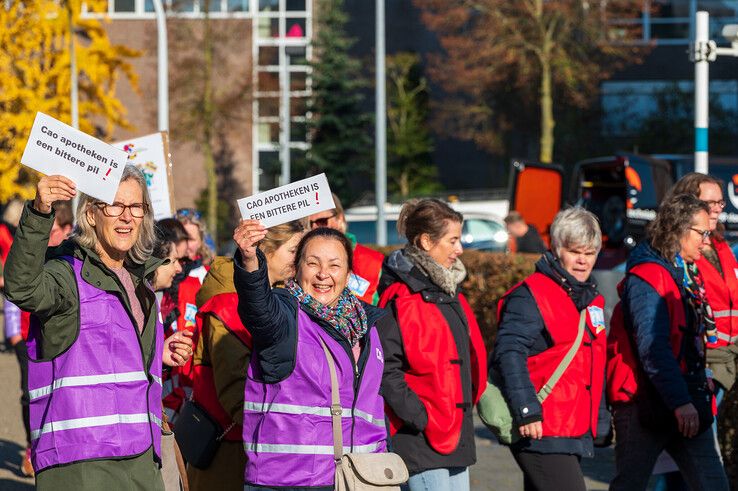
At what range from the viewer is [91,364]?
13.7 feet

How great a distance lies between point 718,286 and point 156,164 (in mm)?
3890

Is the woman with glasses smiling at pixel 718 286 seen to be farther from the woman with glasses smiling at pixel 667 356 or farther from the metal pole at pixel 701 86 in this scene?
the metal pole at pixel 701 86

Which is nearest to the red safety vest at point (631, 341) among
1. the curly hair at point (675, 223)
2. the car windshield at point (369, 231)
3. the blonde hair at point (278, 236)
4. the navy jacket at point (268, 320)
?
the curly hair at point (675, 223)

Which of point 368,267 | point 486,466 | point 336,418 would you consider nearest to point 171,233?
point 368,267

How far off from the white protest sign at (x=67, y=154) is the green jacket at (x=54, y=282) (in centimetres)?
26

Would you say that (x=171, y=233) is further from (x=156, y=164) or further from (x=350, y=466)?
(x=350, y=466)

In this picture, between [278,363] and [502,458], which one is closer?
[278,363]

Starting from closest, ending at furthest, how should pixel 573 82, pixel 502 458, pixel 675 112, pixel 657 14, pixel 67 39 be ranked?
pixel 502 458 → pixel 67 39 → pixel 573 82 → pixel 675 112 → pixel 657 14

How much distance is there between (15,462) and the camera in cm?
973

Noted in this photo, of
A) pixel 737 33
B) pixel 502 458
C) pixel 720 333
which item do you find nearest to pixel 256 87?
pixel 737 33

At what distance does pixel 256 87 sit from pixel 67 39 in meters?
12.4

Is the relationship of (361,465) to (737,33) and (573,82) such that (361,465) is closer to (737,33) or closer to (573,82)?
(737,33)

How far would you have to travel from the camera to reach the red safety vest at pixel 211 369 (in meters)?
5.09

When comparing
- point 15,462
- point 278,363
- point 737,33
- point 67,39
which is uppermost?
point 67,39
